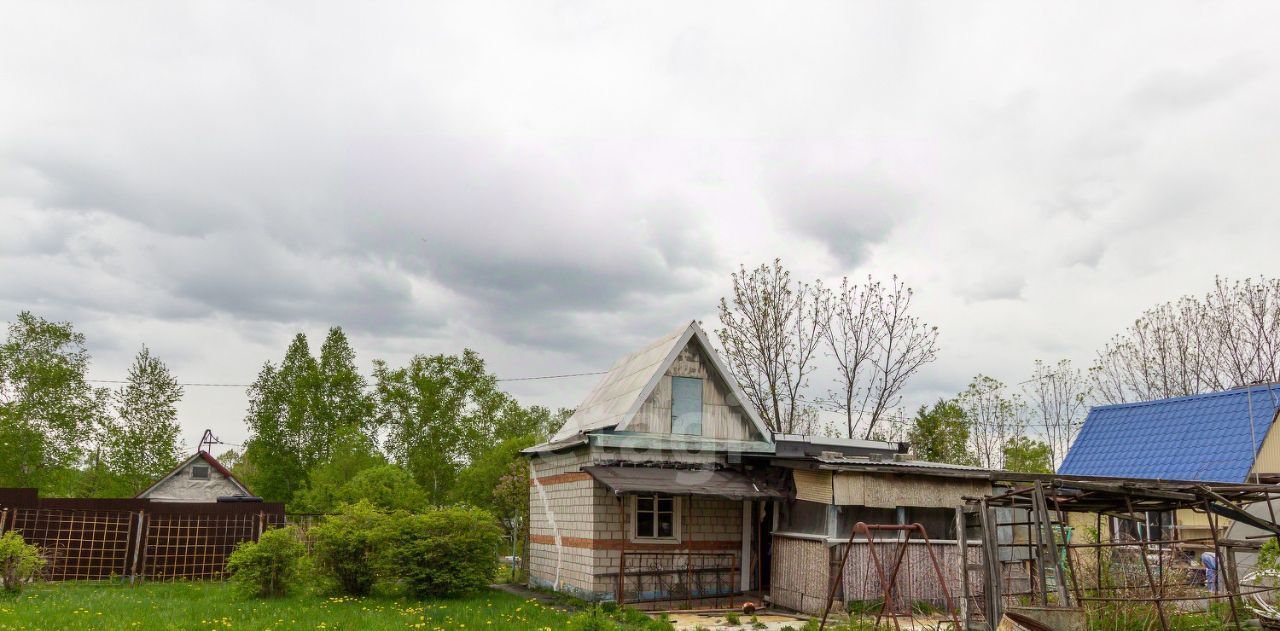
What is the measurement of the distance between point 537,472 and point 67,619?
10.9 m

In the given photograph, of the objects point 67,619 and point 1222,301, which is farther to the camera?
point 1222,301

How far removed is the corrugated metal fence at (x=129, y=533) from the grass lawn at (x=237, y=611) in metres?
2.36

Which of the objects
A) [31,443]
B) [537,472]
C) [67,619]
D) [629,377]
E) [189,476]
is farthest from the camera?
[189,476]

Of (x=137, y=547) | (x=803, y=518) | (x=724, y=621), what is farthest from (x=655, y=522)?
(x=137, y=547)

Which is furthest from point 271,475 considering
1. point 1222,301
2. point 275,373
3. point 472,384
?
point 1222,301

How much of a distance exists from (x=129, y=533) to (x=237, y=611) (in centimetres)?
791

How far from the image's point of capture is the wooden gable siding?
18281 millimetres

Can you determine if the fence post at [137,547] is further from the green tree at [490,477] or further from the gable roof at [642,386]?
the green tree at [490,477]

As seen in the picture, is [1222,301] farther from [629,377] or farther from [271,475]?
[271,475]

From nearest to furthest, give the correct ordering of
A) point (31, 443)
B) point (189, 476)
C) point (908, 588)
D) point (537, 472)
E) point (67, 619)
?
point (67, 619) → point (908, 588) → point (537, 472) → point (31, 443) → point (189, 476)

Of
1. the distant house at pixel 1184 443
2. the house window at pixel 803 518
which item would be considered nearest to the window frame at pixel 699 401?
the house window at pixel 803 518

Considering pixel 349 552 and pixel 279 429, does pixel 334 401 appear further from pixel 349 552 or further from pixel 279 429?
pixel 349 552

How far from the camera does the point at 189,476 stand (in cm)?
3306

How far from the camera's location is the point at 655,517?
17500 millimetres
